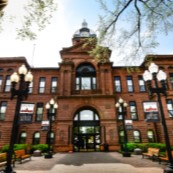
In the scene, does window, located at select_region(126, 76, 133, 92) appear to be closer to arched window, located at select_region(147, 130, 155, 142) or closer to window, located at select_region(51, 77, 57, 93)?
arched window, located at select_region(147, 130, 155, 142)

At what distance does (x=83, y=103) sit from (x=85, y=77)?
541 centimetres

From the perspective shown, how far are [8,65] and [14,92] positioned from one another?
75.9 feet

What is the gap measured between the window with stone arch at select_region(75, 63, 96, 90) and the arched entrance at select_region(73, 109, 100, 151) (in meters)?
4.62

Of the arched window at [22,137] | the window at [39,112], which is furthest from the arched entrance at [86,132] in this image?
the arched window at [22,137]

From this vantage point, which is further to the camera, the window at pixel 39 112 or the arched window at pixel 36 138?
the window at pixel 39 112

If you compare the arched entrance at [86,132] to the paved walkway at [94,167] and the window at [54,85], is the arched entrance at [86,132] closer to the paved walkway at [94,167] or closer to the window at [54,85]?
the window at [54,85]

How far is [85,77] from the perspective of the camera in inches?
1159

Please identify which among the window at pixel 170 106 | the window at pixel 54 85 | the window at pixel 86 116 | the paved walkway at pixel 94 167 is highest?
the window at pixel 54 85

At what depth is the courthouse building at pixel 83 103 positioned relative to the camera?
24703mm

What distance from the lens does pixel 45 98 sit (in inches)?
1104

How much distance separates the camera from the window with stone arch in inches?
1131

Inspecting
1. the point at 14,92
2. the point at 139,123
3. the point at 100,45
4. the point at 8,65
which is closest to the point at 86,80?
the point at 139,123

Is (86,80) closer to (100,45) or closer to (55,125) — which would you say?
(55,125)

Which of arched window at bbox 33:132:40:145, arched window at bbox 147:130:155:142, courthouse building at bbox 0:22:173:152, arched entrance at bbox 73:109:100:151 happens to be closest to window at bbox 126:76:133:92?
courthouse building at bbox 0:22:173:152
